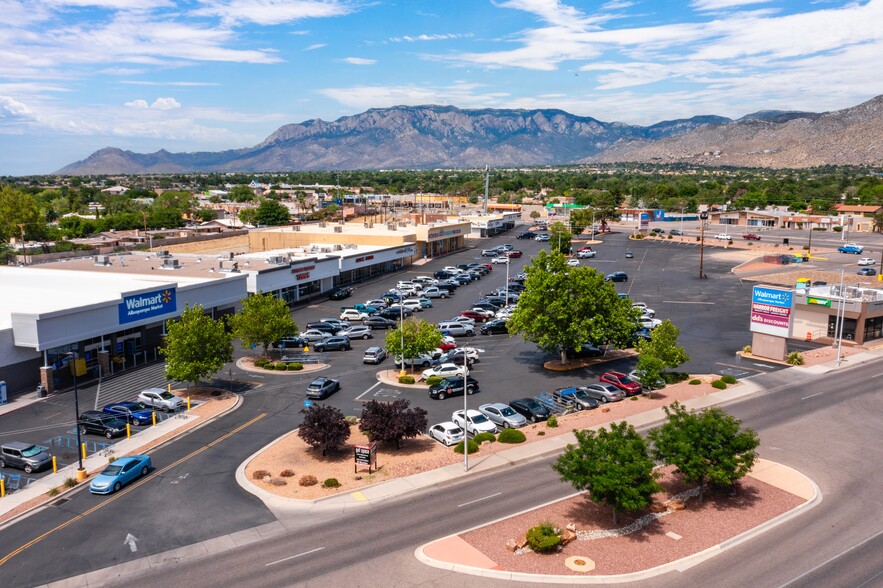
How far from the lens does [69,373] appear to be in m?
48.2

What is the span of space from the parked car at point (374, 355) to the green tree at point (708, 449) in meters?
Result: 28.4

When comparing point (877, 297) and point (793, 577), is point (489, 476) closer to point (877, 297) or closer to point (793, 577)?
point (793, 577)

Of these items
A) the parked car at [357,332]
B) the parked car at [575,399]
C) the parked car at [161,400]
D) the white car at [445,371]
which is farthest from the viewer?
the parked car at [357,332]

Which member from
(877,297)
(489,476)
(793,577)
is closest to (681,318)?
(877,297)

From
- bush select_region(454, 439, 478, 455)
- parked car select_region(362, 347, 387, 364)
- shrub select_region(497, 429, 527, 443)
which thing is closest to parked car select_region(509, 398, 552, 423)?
shrub select_region(497, 429, 527, 443)

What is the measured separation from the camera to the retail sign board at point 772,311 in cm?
5208

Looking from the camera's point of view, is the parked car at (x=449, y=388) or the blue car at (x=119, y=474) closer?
the blue car at (x=119, y=474)

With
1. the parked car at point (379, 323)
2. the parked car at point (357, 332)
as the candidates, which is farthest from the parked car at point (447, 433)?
the parked car at point (379, 323)

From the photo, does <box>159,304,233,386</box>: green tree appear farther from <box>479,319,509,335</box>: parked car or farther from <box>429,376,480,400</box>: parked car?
<box>479,319,509,335</box>: parked car

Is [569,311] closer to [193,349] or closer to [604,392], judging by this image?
[604,392]

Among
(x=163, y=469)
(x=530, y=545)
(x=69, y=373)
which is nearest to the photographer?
(x=530, y=545)

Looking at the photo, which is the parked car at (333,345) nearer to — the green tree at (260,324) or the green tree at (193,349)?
the green tree at (260,324)

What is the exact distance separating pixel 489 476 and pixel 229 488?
1233cm

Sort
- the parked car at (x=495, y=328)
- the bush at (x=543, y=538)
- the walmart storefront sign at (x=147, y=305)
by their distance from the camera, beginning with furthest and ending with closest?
the parked car at (x=495, y=328)
the walmart storefront sign at (x=147, y=305)
the bush at (x=543, y=538)
